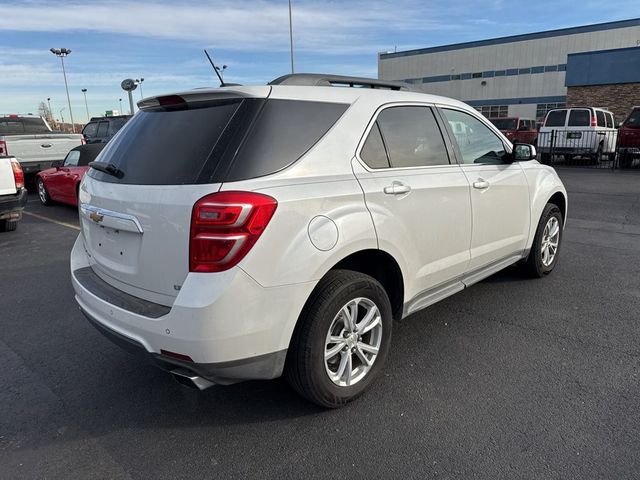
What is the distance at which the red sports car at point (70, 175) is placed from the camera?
9391 millimetres

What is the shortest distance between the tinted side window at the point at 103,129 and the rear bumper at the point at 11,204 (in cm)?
859

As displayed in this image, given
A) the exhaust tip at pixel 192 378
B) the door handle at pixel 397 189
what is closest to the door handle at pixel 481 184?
the door handle at pixel 397 189

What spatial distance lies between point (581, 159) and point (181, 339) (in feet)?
68.8

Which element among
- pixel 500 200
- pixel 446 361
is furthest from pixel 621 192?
pixel 446 361

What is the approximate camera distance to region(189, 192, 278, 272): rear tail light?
2211 millimetres

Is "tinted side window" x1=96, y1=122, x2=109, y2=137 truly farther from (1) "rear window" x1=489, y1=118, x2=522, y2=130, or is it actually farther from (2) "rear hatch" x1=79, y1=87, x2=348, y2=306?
(1) "rear window" x1=489, y1=118, x2=522, y2=130

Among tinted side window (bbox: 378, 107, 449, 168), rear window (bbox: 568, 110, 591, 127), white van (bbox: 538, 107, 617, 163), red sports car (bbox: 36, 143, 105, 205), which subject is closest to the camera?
tinted side window (bbox: 378, 107, 449, 168)

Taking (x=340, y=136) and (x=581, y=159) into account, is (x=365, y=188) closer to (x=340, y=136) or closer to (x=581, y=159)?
(x=340, y=136)

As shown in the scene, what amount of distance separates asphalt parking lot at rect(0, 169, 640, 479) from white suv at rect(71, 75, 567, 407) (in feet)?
1.11

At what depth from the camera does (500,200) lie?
3.95 metres

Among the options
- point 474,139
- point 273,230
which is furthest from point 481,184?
point 273,230

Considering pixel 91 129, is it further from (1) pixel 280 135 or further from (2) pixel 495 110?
(2) pixel 495 110

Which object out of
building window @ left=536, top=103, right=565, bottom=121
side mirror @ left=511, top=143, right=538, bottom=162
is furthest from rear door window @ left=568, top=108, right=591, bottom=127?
building window @ left=536, top=103, right=565, bottom=121

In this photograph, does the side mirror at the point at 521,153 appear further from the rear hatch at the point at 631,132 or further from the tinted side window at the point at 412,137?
the rear hatch at the point at 631,132
